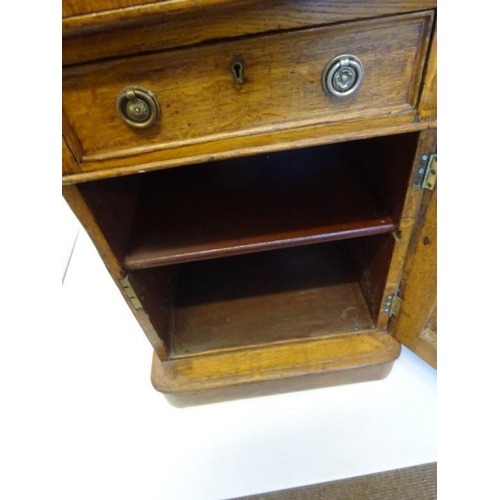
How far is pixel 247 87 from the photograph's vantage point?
1.44ft

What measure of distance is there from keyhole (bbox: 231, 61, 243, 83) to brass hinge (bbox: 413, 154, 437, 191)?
266mm

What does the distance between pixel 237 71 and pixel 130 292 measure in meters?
0.39

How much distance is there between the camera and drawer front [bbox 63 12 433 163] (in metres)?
0.41

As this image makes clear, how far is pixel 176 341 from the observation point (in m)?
0.83

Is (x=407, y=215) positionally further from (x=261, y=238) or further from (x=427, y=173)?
(x=261, y=238)

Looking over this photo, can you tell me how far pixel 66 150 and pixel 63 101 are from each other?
55mm

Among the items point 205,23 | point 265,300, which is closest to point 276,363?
point 265,300

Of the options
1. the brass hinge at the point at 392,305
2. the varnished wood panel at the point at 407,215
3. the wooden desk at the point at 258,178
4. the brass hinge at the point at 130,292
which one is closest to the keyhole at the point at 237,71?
the wooden desk at the point at 258,178

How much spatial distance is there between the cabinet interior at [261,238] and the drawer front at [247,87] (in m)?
0.09

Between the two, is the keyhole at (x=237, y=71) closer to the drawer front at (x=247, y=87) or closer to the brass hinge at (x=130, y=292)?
the drawer front at (x=247, y=87)

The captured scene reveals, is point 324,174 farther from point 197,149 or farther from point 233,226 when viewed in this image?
point 197,149

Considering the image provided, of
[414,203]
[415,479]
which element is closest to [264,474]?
[415,479]

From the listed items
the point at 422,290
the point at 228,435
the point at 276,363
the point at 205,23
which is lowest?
the point at 228,435
